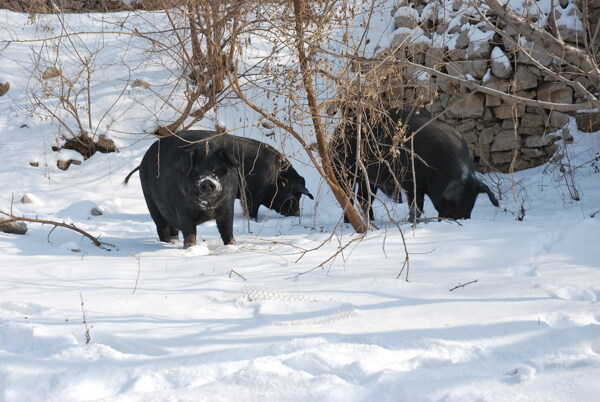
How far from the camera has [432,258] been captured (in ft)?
16.2

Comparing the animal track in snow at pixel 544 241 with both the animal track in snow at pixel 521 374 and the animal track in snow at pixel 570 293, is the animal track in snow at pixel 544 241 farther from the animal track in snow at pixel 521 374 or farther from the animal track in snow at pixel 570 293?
the animal track in snow at pixel 521 374

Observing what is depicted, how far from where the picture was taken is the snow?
288cm

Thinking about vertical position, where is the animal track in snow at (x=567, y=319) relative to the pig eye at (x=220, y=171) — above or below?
below

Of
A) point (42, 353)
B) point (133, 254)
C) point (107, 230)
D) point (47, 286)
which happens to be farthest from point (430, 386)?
point (107, 230)

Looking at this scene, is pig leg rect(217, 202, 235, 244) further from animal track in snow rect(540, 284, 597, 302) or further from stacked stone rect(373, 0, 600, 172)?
stacked stone rect(373, 0, 600, 172)

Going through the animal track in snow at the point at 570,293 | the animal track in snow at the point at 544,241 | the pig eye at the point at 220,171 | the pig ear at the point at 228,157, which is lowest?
the animal track in snow at the point at 544,241

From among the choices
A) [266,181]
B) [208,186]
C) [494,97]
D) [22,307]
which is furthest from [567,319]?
[494,97]

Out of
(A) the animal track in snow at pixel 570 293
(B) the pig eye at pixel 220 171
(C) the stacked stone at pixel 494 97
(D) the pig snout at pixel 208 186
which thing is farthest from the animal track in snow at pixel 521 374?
(C) the stacked stone at pixel 494 97

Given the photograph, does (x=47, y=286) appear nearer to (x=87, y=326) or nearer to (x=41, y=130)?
(x=87, y=326)

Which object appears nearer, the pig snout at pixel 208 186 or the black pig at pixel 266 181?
the pig snout at pixel 208 186

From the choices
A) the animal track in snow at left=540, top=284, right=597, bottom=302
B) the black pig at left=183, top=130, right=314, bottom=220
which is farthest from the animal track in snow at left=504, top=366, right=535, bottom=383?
the black pig at left=183, top=130, right=314, bottom=220

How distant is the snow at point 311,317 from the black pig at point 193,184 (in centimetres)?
27

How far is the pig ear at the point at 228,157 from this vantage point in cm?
620

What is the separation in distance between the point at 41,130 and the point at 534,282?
27.3 feet
